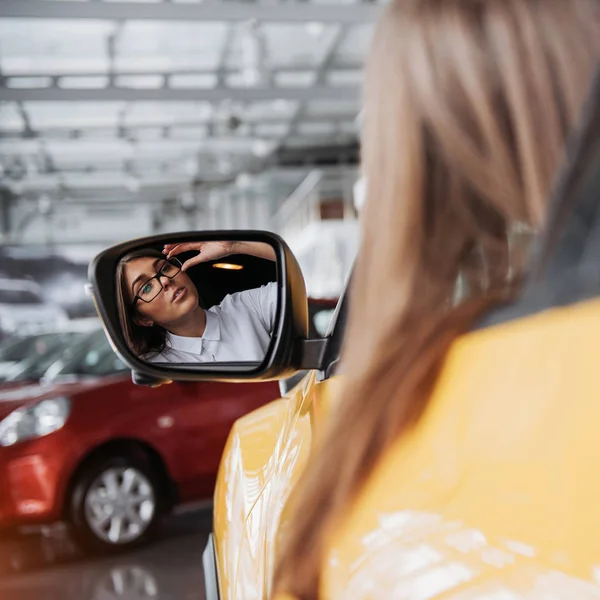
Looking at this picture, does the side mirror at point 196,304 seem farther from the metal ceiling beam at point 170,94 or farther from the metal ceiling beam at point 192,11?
the metal ceiling beam at point 170,94

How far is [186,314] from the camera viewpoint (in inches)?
50.5

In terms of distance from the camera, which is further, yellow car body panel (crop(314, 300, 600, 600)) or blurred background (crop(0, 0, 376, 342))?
blurred background (crop(0, 0, 376, 342))

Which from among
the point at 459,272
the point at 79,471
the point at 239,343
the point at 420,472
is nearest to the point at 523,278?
the point at 459,272

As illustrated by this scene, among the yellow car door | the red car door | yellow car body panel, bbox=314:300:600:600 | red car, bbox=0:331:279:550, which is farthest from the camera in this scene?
the red car door

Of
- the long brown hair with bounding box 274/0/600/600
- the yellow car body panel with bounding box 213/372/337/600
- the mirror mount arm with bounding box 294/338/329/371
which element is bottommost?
the yellow car body panel with bounding box 213/372/337/600

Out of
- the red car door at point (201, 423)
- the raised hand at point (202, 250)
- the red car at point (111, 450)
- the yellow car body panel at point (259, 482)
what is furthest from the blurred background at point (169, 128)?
the raised hand at point (202, 250)

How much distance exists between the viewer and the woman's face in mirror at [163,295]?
4.20 ft

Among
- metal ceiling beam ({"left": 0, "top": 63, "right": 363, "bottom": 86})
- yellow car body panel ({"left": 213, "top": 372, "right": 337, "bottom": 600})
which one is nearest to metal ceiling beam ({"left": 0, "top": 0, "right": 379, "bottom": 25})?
metal ceiling beam ({"left": 0, "top": 63, "right": 363, "bottom": 86})

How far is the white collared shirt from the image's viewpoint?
4.13ft

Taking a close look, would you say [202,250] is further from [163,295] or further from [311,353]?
[311,353]

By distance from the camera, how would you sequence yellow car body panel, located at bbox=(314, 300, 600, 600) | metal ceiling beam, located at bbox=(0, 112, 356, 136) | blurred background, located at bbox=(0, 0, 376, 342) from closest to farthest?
1. yellow car body panel, located at bbox=(314, 300, 600, 600)
2. blurred background, located at bbox=(0, 0, 376, 342)
3. metal ceiling beam, located at bbox=(0, 112, 356, 136)

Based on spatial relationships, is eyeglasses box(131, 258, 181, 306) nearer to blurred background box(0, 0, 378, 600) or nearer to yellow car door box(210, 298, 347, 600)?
yellow car door box(210, 298, 347, 600)

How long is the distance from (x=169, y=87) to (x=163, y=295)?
1311cm

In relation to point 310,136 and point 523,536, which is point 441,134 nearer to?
point 523,536
